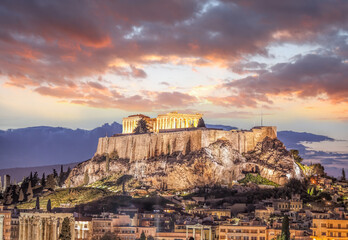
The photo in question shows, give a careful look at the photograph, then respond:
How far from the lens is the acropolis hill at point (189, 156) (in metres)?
91.3

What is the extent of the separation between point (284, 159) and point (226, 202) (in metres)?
13.7

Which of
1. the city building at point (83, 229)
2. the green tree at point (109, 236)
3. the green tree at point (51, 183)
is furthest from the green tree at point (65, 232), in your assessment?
the green tree at point (51, 183)

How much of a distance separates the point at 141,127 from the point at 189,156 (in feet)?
59.2

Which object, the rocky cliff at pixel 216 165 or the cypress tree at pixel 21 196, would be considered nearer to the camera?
the rocky cliff at pixel 216 165

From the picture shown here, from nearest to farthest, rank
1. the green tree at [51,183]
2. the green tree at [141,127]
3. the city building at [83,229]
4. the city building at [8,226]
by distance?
the city building at [8,226]
the city building at [83,229]
the green tree at [51,183]
the green tree at [141,127]

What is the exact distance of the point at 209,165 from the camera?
91125 mm

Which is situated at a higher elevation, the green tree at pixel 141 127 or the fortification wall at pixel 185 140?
the green tree at pixel 141 127

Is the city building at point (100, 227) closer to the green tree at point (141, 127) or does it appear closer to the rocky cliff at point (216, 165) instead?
the rocky cliff at point (216, 165)

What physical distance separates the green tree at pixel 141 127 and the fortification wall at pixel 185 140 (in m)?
2.81

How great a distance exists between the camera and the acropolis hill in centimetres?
9131

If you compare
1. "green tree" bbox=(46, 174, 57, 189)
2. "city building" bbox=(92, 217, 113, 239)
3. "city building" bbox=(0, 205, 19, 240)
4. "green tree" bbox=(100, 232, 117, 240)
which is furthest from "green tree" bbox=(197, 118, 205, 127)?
"green tree" bbox=(100, 232, 117, 240)

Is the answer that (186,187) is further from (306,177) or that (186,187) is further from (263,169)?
(306,177)

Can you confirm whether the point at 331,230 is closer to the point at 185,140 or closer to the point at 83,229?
the point at 83,229

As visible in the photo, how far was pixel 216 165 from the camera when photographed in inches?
3595
